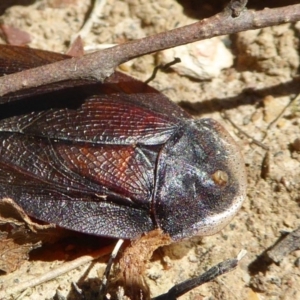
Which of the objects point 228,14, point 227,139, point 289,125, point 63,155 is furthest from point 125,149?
point 289,125

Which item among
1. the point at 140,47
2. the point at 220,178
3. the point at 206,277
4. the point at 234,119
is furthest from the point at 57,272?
the point at 234,119

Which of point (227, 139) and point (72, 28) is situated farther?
point (72, 28)

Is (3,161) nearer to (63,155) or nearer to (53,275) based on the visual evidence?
(63,155)

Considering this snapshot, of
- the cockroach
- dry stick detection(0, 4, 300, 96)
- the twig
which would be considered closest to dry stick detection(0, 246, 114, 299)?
the cockroach

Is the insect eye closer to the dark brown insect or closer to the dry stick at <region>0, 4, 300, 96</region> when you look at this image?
the dark brown insect

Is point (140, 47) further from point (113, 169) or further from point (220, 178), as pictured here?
point (220, 178)

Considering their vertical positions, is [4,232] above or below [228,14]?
below

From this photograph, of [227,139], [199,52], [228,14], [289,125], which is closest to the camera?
[228,14]
